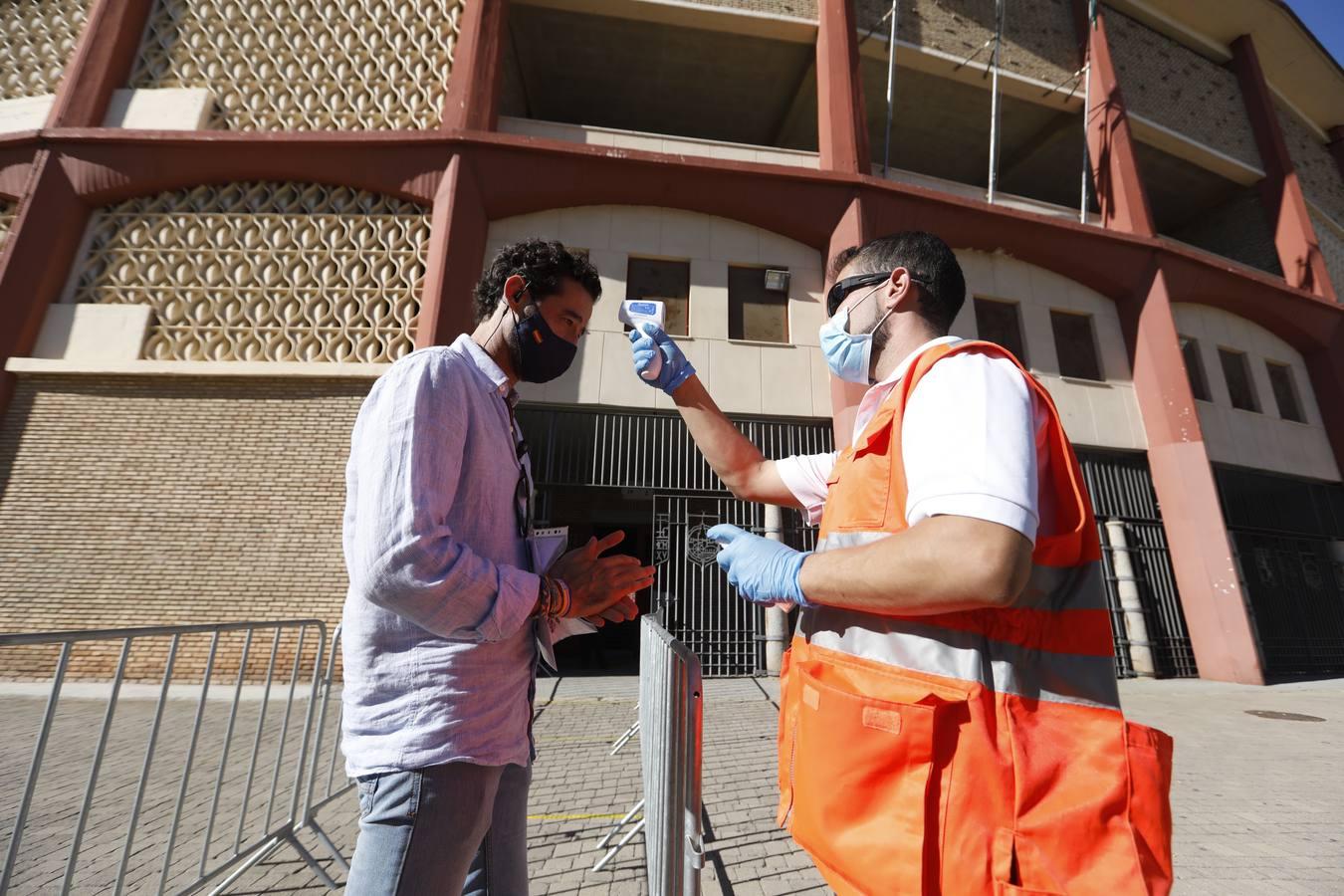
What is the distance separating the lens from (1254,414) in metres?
11.0

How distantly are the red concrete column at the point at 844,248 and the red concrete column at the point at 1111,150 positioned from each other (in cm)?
530

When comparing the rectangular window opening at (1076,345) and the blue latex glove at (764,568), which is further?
the rectangular window opening at (1076,345)

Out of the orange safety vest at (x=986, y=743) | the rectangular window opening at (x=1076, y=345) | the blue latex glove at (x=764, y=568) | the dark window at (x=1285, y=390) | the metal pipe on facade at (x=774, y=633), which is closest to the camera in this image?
the orange safety vest at (x=986, y=743)

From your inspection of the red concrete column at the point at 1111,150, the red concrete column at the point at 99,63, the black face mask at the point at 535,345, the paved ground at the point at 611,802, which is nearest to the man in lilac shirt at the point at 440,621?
the black face mask at the point at 535,345

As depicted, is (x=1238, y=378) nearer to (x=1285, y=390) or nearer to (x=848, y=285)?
(x=1285, y=390)

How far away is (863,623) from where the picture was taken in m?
1.23

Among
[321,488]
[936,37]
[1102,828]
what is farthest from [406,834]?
[936,37]

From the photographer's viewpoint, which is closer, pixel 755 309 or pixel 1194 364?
pixel 755 309

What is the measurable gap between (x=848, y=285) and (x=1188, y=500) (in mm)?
10832

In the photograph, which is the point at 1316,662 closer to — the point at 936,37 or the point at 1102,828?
the point at 936,37

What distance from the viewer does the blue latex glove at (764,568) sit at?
1380 millimetres

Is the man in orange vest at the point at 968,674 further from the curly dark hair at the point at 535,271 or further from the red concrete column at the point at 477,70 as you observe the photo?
the red concrete column at the point at 477,70

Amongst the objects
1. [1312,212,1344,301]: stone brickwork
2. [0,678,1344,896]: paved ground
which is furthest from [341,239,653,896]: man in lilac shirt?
[1312,212,1344,301]: stone brickwork

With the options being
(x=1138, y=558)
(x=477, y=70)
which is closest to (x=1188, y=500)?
(x=1138, y=558)
